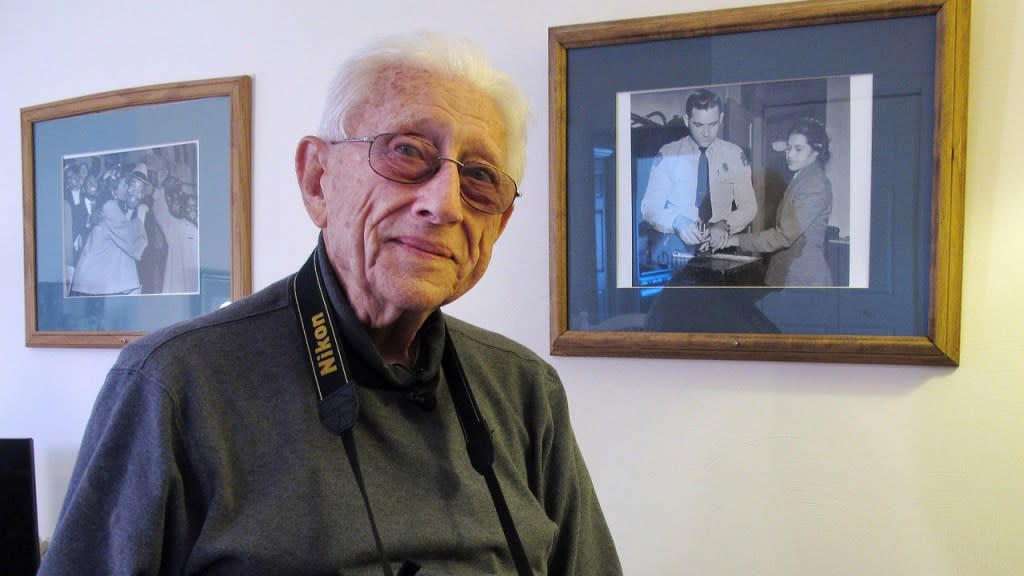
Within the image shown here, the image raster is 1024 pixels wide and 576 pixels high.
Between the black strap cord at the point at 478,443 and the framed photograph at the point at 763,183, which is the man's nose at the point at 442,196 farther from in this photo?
the framed photograph at the point at 763,183

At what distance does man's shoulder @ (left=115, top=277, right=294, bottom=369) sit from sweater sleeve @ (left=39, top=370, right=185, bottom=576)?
0.11 feet

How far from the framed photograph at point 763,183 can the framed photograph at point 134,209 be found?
0.77 meters

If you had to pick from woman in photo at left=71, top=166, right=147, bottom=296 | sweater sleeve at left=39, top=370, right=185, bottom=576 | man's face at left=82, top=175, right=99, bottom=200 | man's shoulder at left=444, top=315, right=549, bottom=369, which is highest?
man's face at left=82, top=175, right=99, bottom=200

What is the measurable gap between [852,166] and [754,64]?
9.3 inches

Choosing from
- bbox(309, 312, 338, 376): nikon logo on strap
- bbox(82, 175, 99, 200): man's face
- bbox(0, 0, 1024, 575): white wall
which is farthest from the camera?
bbox(82, 175, 99, 200): man's face

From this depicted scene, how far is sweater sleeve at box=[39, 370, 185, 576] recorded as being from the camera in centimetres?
61

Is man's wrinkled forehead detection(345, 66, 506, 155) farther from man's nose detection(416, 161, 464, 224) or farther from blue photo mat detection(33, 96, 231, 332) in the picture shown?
blue photo mat detection(33, 96, 231, 332)

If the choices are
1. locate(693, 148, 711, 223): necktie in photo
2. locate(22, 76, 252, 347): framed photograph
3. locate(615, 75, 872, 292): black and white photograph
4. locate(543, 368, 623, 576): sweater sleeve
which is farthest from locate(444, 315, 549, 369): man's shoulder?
locate(22, 76, 252, 347): framed photograph

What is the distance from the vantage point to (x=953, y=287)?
3.47 ft

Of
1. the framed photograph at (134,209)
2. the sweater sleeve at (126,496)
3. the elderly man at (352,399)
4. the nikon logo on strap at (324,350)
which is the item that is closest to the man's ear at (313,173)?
the elderly man at (352,399)

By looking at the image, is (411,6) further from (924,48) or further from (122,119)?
(924,48)

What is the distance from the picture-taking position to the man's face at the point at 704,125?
1.18 metres

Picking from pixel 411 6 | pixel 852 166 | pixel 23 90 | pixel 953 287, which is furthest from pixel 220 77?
pixel 953 287

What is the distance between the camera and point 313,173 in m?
0.78
